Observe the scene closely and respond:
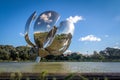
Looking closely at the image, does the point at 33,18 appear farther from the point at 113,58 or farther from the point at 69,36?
the point at 113,58

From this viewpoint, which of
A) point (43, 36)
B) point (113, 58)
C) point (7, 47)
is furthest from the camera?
point (113, 58)

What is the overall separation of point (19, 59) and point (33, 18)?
24.8m

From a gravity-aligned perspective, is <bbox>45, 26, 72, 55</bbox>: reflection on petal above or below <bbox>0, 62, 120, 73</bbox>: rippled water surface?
above

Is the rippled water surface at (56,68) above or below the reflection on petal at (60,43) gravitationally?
below

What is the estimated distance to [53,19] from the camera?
16281mm

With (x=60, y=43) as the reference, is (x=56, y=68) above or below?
below

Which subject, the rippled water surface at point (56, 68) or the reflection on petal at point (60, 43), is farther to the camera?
the reflection on petal at point (60, 43)

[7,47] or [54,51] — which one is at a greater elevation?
[7,47]

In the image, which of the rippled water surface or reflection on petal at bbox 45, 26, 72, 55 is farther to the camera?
reflection on petal at bbox 45, 26, 72, 55

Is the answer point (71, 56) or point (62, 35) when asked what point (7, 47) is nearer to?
point (71, 56)

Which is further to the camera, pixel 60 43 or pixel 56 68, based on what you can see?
pixel 56 68

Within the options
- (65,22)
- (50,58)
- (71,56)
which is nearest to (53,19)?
(65,22)

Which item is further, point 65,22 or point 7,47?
point 7,47

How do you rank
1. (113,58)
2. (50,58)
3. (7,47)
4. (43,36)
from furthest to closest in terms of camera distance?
(113,58) < (7,47) < (50,58) < (43,36)
